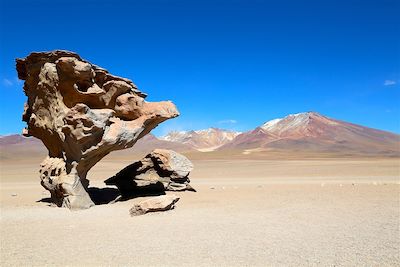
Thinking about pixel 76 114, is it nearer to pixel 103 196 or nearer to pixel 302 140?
pixel 103 196

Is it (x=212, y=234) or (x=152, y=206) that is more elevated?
(x=152, y=206)

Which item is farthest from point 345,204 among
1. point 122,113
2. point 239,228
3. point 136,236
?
point 122,113

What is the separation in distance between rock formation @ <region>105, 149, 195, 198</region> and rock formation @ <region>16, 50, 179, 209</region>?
3.16 m

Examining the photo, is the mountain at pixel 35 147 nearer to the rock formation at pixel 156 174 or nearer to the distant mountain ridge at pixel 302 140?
the distant mountain ridge at pixel 302 140

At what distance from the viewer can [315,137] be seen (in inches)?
5458

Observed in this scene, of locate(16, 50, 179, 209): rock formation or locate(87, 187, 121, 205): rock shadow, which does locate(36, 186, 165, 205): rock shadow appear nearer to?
locate(87, 187, 121, 205): rock shadow

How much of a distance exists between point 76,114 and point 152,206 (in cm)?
462

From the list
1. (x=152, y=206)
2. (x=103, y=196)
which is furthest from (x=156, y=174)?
(x=152, y=206)

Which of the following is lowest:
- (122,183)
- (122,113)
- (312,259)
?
(312,259)

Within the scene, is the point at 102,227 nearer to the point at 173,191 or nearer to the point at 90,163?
the point at 90,163

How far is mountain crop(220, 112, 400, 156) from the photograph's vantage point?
406ft

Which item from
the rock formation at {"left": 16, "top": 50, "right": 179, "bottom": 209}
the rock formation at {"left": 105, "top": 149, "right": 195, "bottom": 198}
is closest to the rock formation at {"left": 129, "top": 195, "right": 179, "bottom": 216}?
the rock formation at {"left": 16, "top": 50, "right": 179, "bottom": 209}

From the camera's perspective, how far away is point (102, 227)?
428 inches

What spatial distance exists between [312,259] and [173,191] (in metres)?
12.4
